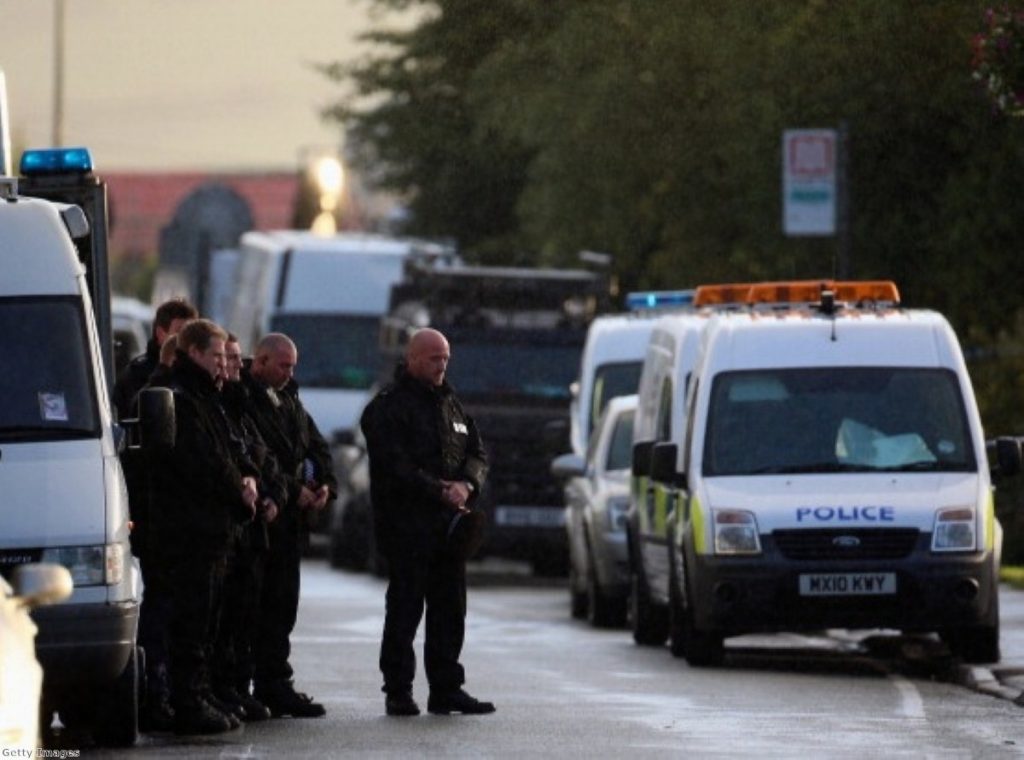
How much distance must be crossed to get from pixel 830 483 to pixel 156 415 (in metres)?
6.61

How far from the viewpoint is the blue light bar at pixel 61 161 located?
17.6 m

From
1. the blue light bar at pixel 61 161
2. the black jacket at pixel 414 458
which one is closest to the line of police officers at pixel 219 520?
the black jacket at pixel 414 458

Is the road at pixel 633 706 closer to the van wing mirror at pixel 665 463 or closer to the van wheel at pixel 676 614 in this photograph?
the van wheel at pixel 676 614

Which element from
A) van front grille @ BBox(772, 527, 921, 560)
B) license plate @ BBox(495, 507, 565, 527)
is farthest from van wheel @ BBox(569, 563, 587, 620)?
van front grille @ BBox(772, 527, 921, 560)

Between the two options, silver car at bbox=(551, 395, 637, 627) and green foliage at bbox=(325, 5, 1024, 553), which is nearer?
green foliage at bbox=(325, 5, 1024, 553)

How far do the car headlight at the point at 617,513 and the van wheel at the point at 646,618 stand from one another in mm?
2091

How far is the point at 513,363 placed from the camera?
33.9 m

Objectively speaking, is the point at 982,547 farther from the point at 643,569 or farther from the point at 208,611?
the point at 208,611

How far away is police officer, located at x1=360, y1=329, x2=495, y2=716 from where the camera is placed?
1673 centimetres

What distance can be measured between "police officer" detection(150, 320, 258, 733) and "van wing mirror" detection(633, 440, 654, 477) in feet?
23.7

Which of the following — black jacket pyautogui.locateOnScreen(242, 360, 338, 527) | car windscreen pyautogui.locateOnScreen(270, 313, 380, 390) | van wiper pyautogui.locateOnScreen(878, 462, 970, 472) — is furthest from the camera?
car windscreen pyautogui.locateOnScreen(270, 313, 380, 390)

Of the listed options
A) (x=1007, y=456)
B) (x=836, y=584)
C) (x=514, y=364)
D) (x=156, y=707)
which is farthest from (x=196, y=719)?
(x=514, y=364)

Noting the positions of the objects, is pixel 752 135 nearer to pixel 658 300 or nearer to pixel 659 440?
pixel 658 300

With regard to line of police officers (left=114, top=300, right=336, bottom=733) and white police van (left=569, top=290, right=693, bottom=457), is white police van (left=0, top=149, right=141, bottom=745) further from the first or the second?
white police van (left=569, top=290, right=693, bottom=457)
